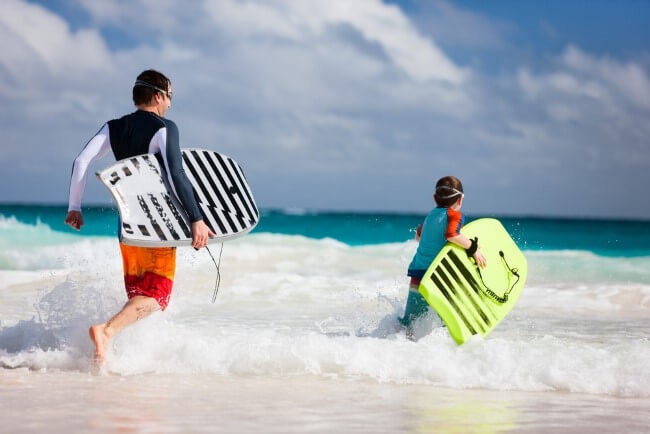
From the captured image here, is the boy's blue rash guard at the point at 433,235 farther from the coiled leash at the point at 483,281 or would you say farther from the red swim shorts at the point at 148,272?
the red swim shorts at the point at 148,272

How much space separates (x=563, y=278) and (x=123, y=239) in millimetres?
10932

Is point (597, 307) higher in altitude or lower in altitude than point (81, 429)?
higher

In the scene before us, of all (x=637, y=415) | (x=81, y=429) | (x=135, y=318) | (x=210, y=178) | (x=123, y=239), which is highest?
(x=210, y=178)

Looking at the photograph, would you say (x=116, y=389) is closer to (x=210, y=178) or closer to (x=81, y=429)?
(x=81, y=429)

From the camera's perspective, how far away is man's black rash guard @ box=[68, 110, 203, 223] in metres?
4.03

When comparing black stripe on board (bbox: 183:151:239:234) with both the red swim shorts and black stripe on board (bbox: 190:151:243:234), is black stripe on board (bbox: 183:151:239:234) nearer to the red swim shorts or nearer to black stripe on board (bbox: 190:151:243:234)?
black stripe on board (bbox: 190:151:243:234)

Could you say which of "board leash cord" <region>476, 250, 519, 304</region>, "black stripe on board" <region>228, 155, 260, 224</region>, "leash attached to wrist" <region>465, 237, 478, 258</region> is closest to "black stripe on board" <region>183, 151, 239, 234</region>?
"black stripe on board" <region>228, 155, 260, 224</region>

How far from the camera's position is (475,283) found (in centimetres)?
496

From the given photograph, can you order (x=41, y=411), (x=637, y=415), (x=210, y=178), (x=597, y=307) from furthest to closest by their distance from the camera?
(x=597, y=307) → (x=210, y=178) → (x=637, y=415) → (x=41, y=411)

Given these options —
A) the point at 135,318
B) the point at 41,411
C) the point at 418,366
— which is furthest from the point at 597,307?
the point at 41,411

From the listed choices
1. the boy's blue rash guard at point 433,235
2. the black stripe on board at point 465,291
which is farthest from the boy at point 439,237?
the black stripe on board at point 465,291

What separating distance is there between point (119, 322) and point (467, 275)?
2.22m

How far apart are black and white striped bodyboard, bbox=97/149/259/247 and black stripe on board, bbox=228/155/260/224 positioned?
9 cm

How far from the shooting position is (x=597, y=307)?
8.52m
